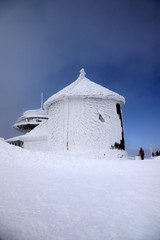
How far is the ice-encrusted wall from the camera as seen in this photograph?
1359cm

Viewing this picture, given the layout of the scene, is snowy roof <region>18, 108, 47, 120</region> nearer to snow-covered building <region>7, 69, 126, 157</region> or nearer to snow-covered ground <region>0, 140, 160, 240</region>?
snow-covered building <region>7, 69, 126, 157</region>

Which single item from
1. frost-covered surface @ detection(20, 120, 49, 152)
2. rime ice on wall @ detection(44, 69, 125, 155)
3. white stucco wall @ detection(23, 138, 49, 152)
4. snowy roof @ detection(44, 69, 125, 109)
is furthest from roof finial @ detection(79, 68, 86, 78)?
white stucco wall @ detection(23, 138, 49, 152)

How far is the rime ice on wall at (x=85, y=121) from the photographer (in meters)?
13.6

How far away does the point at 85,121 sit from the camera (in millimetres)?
13906

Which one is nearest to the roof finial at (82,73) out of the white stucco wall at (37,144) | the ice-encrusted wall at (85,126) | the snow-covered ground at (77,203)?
the ice-encrusted wall at (85,126)

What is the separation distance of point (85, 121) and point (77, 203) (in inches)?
→ 406

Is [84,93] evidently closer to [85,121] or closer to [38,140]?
[85,121]

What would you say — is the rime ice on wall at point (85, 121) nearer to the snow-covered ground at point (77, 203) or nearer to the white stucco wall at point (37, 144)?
the white stucco wall at point (37, 144)

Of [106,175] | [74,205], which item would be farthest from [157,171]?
[74,205]

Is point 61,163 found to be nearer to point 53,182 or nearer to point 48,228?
point 53,182

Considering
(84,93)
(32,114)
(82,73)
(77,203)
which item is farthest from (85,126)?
(32,114)

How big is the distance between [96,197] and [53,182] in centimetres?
147

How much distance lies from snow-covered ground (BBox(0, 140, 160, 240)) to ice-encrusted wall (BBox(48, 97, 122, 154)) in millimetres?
6813

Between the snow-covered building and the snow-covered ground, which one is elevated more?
the snow-covered building
